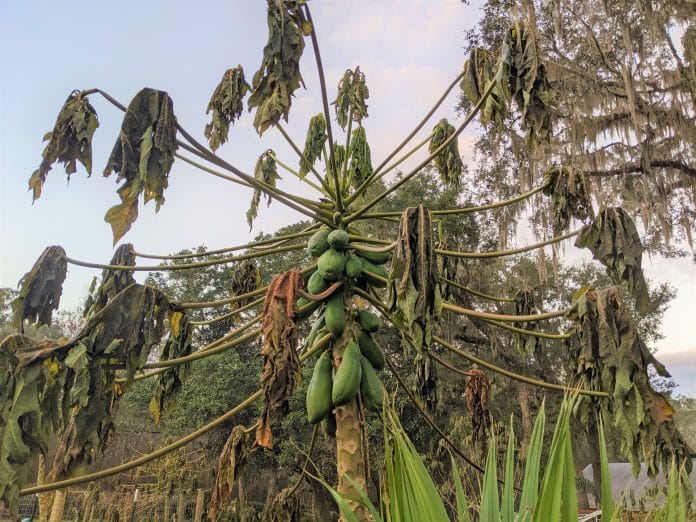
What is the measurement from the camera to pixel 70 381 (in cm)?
190

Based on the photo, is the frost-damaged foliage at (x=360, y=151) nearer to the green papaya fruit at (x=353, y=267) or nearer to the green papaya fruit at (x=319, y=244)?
the green papaya fruit at (x=319, y=244)

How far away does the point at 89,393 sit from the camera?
1.89m

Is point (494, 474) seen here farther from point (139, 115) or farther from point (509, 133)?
point (509, 133)

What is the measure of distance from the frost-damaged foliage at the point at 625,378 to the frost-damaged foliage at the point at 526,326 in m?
0.97

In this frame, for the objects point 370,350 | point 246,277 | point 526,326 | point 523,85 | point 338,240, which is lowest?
point 370,350

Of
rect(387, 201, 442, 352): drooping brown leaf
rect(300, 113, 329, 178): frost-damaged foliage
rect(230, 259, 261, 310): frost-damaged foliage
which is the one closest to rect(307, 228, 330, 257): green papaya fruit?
rect(387, 201, 442, 352): drooping brown leaf

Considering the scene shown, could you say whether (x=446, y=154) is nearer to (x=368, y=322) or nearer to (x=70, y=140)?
(x=368, y=322)

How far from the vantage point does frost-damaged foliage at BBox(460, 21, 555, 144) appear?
258 cm

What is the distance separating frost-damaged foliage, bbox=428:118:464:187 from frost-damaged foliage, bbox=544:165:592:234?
891mm

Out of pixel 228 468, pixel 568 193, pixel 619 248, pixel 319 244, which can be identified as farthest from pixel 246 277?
pixel 619 248

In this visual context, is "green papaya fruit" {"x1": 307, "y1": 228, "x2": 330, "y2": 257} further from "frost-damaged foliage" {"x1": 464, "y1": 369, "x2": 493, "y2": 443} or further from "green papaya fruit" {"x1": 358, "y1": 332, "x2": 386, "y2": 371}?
"frost-damaged foliage" {"x1": 464, "y1": 369, "x2": 493, "y2": 443}

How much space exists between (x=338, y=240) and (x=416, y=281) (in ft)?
2.55

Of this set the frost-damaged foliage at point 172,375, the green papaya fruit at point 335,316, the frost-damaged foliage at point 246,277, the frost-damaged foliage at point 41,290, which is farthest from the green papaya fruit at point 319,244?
the frost-damaged foliage at point 246,277

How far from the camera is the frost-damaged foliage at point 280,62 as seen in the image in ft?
7.66
